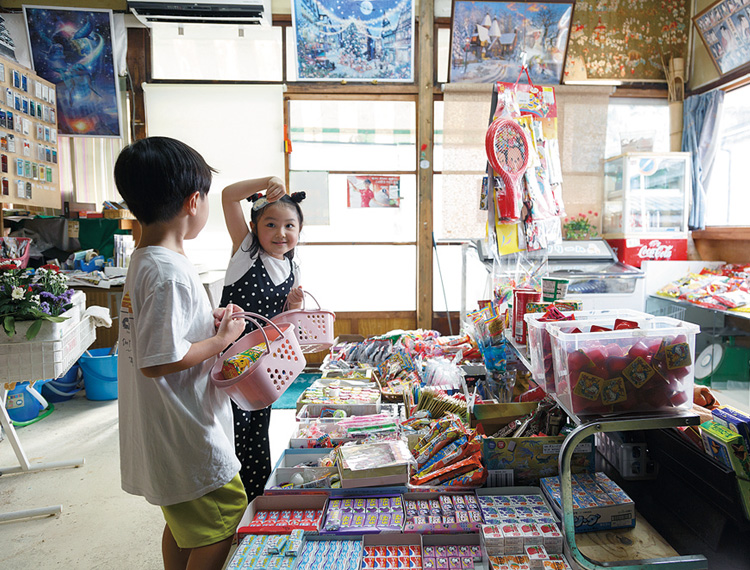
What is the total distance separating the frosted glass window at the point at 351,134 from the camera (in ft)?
16.8

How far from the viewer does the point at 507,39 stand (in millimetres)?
4863

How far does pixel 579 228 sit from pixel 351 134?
2.45 m

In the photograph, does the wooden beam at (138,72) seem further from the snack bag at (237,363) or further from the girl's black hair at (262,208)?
the snack bag at (237,363)

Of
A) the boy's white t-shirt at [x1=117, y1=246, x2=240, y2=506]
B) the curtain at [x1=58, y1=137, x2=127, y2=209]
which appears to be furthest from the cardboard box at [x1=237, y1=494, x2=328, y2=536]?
the curtain at [x1=58, y1=137, x2=127, y2=209]

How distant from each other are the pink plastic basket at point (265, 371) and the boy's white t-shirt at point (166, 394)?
0.07 meters

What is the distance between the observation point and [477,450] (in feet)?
5.66

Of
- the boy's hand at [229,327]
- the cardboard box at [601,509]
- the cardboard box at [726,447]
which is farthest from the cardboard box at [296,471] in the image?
the cardboard box at [726,447]

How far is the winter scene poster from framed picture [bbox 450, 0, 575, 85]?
0.48m

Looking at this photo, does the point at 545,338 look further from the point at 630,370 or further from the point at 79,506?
the point at 79,506

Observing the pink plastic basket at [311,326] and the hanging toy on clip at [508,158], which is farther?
the hanging toy on clip at [508,158]

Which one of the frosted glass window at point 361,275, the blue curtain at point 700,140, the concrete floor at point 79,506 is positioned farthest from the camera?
the frosted glass window at point 361,275

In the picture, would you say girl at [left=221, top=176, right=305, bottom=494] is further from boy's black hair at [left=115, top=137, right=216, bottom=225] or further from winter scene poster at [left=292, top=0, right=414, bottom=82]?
winter scene poster at [left=292, top=0, right=414, bottom=82]

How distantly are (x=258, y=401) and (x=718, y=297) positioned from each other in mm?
4125

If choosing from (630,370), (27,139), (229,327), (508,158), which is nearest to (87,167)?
(27,139)
